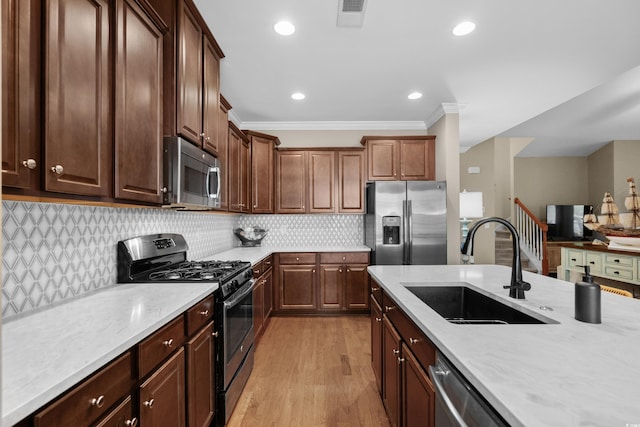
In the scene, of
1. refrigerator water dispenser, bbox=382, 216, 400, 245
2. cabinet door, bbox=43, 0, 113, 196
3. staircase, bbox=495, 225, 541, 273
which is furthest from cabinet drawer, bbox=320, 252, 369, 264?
staircase, bbox=495, 225, 541, 273

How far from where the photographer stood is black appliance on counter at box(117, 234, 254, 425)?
1.94m

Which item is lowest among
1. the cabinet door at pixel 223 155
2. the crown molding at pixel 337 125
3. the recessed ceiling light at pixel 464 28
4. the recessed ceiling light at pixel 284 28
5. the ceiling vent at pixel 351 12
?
the cabinet door at pixel 223 155

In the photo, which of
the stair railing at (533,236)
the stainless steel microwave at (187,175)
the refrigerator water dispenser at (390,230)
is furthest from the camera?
the stair railing at (533,236)

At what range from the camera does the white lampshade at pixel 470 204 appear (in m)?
4.48

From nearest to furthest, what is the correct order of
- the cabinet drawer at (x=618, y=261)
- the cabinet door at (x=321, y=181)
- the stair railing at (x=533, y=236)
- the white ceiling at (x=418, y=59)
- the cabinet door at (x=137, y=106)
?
the cabinet door at (x=137, y=106)
the white ceiling at (x=418, y=59)
the cabinet drawer at (x=618, y=261)
the cabinet door at (x=321, y=181)
the stair railing at (x=533, y=236)

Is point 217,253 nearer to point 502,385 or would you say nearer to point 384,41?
point 384,41

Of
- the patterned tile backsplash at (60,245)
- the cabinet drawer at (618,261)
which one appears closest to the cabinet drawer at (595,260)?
the cabinet drawer at (618,261)

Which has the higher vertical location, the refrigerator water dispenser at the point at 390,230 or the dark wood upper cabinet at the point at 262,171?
the dark wood upper cabinet at the point at 262,171

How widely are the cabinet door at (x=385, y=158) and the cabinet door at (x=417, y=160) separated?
0.10 metres

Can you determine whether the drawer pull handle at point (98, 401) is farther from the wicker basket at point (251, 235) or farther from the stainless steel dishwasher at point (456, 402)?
the wicker basket at point (251, 235)

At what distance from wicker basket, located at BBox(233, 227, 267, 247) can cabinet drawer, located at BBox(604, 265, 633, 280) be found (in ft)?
14.2

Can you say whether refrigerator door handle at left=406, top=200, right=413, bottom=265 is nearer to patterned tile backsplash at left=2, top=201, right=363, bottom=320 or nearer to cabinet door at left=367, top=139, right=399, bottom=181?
cabinet door at left=367, top=139, right=399, bottom=181

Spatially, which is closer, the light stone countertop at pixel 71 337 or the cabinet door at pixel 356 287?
the light stone countertop at pixel 71 337

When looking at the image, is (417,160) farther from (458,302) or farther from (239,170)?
(458,302)
